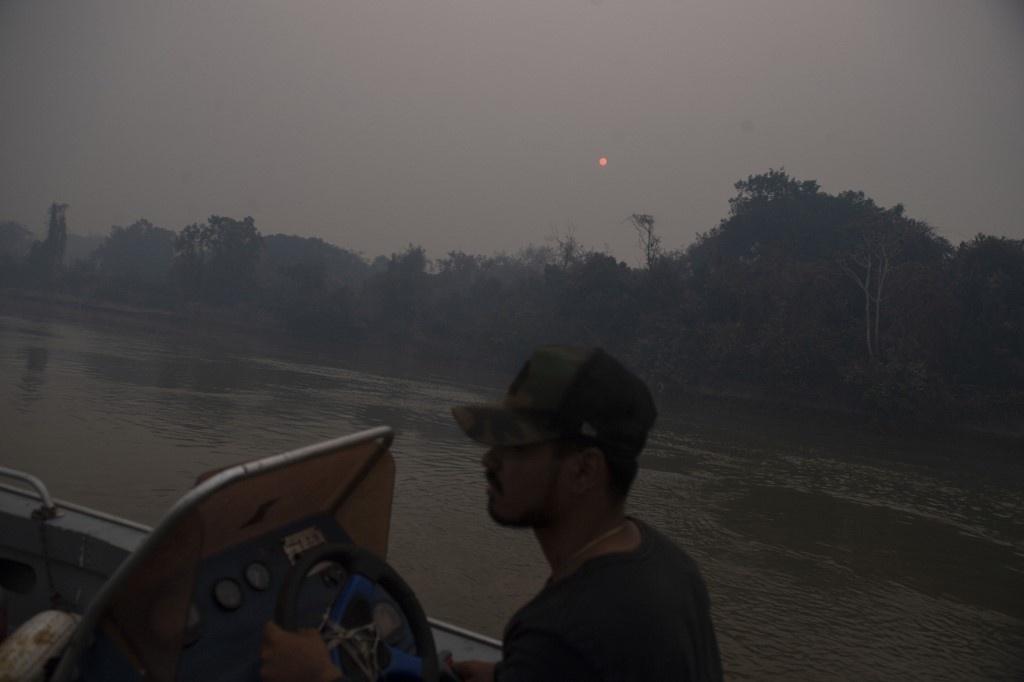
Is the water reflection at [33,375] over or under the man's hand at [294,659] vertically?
under

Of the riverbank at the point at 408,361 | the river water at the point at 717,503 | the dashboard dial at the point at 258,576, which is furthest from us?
the riverbank at the point at 408,361

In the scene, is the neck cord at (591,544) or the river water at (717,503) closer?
the neck cord at (591,544)

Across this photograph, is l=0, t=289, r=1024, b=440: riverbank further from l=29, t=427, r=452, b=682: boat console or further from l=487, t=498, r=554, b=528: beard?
l=487, t=498, r=554, b=528: beard

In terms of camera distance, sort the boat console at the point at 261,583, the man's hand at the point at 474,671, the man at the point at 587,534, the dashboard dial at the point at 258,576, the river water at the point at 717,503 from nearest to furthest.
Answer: the man at the point at 587,534 < the boat console at the point at 261,583 < the man's hand at the point at 474,671 < the dashboard dial at the point at 258,576 < the river water at the point at 717,503

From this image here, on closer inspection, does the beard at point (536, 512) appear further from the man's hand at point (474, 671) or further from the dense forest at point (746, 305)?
the dense forest at point (746, 305)

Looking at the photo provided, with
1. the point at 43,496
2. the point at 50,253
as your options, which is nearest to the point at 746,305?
the point at 43,496

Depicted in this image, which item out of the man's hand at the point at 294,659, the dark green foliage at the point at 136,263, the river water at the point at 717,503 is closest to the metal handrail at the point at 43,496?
the man's hand at the point at 294,659

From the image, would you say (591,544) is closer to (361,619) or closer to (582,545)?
(582,545)

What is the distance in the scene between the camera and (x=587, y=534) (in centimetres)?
153

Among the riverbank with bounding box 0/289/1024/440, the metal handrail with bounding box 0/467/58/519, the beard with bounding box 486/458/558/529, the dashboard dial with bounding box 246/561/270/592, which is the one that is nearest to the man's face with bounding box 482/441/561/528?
the beard with bounding box 486/458/558/529

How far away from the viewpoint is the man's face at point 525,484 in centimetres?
150

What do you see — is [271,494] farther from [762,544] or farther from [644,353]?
[644,353]

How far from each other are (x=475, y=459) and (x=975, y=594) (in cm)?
Result: 693

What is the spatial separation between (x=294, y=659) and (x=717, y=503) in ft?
35.4
